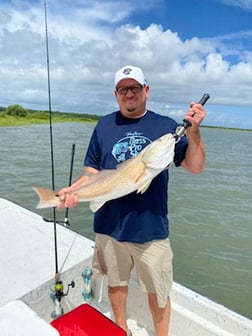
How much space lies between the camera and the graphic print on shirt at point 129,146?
2.33m

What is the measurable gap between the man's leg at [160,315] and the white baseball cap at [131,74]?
5.40 feet

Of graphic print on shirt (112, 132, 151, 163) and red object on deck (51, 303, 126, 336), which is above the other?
graphic print on shirt (112, 132, 151, 163)

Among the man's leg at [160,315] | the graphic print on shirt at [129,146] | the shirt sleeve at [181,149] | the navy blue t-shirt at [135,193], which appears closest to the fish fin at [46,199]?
the navy blue t-shirt at [135,193]

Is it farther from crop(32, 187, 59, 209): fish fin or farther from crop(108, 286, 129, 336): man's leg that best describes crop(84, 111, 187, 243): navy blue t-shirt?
crop(108, 286, 129, 336): man's leg

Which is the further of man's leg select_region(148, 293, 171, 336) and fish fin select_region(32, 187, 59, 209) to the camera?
man's leg select_region(148, 293, 171, 336)

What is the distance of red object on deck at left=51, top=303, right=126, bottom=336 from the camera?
2.02 metres

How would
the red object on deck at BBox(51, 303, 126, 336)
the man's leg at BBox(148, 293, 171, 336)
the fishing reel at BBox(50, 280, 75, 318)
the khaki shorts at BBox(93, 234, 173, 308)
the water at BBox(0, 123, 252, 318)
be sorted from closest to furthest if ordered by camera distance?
the red object on deck at BBox(51, 303, 126, 336), the khaki shorts at BBox(93, 234, 173, 308), the man's leg at BBox(148, 293, 171, 336), the fishing reel at BBox(50, 280, 75, 318), the water at BBox(0, 123, 252, 318)

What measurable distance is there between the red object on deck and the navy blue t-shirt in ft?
1.84

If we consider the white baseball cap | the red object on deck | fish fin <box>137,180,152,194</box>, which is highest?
the white baseball cap

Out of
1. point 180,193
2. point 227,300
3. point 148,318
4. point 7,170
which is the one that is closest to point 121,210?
point 148,318

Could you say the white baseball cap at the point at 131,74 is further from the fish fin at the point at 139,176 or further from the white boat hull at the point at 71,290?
the white boat hull at the point at 71,290

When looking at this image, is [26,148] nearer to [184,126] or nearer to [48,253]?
[48,253]

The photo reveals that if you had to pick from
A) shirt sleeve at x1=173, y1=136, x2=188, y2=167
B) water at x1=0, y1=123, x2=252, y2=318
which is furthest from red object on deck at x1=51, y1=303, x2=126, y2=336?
water at x1=0, y1=123, x2=252, y2=318

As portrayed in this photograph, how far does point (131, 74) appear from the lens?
2.35 meters
